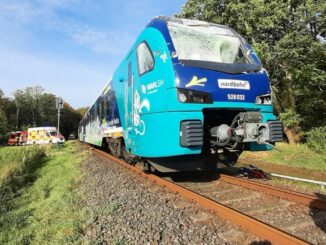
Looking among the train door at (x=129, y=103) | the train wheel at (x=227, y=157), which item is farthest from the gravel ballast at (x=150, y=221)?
the train wheel at (x=227, y=157)


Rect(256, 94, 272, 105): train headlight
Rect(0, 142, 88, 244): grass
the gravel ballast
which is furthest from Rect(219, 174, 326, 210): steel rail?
Rect(0, 142, 88, 244): grass

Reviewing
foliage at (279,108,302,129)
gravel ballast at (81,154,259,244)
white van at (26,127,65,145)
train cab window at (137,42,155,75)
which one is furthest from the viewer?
white van at (26,127,65,145)

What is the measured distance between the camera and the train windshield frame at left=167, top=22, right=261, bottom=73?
6468 mm

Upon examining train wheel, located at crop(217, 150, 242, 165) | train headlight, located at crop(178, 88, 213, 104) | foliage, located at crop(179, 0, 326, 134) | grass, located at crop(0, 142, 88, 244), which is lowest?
grass, located at crop(0, 142, 88, 244)

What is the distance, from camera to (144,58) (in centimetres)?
722

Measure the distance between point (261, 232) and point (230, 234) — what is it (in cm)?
38

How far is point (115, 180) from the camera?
8.36 meters

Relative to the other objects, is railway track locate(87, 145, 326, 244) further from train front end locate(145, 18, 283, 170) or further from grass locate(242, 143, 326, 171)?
grass locate(242, 143, 326, 171)

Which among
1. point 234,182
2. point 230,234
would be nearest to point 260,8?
point 234,182

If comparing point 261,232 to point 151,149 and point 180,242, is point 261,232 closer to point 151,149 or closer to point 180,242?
point 180,242

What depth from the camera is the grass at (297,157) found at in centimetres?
1279

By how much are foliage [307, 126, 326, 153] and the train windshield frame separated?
879cm

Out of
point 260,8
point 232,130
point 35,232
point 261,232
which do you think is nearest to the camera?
point 261,232

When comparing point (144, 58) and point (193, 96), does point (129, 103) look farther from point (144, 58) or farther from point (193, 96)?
point (193, 96)
